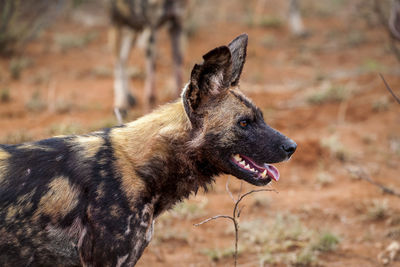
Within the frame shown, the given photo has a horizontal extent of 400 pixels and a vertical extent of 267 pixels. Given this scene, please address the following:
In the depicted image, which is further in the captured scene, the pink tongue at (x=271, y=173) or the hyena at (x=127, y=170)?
the pink tongue at (x=271, y=173)

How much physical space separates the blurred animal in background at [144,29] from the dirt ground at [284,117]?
405mm

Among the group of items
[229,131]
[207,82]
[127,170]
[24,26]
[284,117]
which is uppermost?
[207,82]

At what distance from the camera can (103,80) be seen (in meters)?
10.5

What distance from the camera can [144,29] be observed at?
27.3 ft

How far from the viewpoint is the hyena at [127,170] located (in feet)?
7.43

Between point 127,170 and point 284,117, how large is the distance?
5.59 meters

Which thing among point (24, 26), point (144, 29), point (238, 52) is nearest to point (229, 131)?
point (238, 52)

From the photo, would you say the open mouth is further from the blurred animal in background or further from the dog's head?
the blurred animal in background

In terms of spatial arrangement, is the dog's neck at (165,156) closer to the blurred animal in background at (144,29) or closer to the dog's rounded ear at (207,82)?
the dog's rounded ear at (207,82)

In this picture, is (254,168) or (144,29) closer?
(254,168)

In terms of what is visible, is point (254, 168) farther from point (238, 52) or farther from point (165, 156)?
point (238, 52)

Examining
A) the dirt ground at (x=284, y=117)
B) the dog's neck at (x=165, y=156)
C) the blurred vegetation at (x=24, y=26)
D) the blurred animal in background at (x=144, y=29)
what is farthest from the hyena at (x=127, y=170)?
the blurred vegetation at (x=24, y=26)

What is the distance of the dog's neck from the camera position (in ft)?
8.10

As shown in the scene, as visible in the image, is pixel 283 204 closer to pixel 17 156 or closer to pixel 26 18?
pixel 17 156
